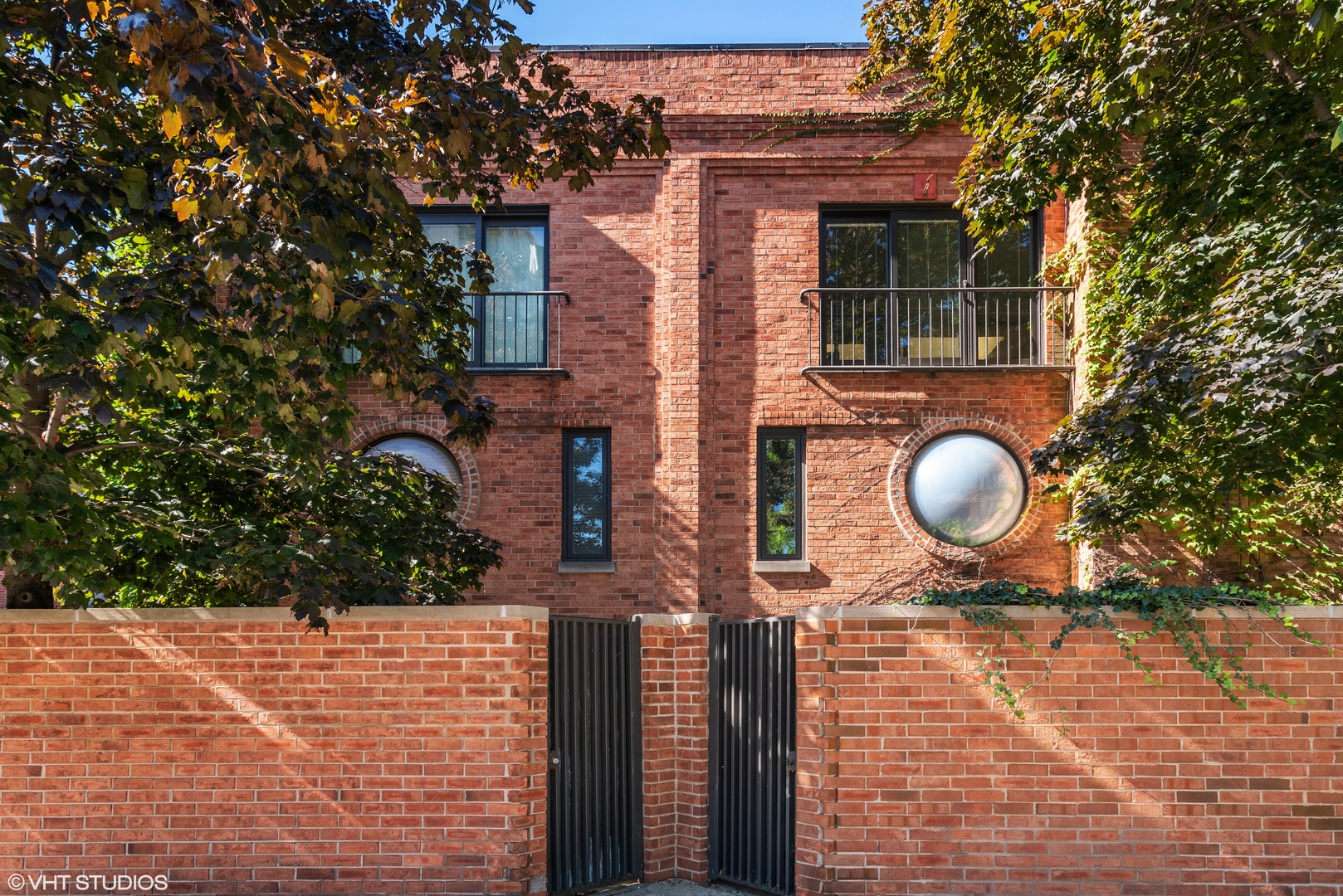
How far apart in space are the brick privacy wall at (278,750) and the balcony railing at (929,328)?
20.7 feet

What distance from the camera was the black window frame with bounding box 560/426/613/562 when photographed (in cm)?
1110

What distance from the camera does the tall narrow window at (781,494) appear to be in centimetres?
1102

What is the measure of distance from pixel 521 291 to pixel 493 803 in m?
6.78

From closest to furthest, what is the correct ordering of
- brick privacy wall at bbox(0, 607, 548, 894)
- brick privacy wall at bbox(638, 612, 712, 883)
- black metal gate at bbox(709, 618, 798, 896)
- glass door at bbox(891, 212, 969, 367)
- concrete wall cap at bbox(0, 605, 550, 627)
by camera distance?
brick privacy wall at bbox(0, 607, 548, 894)
concrete wall cap at bbox(0, 605, 550, 627)
black metal gate at bbox(709, 618, 798, 896)
brick privacy wall at bbox(638, 612, 712, 883)
glass door at bbox(891, 212, 969, 367)

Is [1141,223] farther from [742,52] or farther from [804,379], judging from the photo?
[742,52]

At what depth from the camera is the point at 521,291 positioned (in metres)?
11.3

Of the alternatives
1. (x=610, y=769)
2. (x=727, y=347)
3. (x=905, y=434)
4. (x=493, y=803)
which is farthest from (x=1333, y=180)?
(x=493, y=803)

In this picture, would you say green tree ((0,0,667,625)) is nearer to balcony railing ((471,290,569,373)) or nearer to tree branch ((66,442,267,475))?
tree branch ((66,442,267,475))

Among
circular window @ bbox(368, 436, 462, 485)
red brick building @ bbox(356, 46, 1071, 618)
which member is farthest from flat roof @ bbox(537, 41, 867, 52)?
circular window @ bbox(368, 436, 462, 485)

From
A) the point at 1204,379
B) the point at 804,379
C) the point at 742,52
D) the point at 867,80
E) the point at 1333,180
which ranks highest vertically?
the point at 742,52

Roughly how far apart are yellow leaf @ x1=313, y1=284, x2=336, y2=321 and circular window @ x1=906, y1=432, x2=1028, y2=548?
307 inches

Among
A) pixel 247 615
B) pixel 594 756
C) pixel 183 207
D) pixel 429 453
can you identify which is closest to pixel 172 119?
pixel 183 207

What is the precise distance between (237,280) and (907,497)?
7770 mm

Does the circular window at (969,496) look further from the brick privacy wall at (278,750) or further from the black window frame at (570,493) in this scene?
the brick privacy wall at (278,750)
